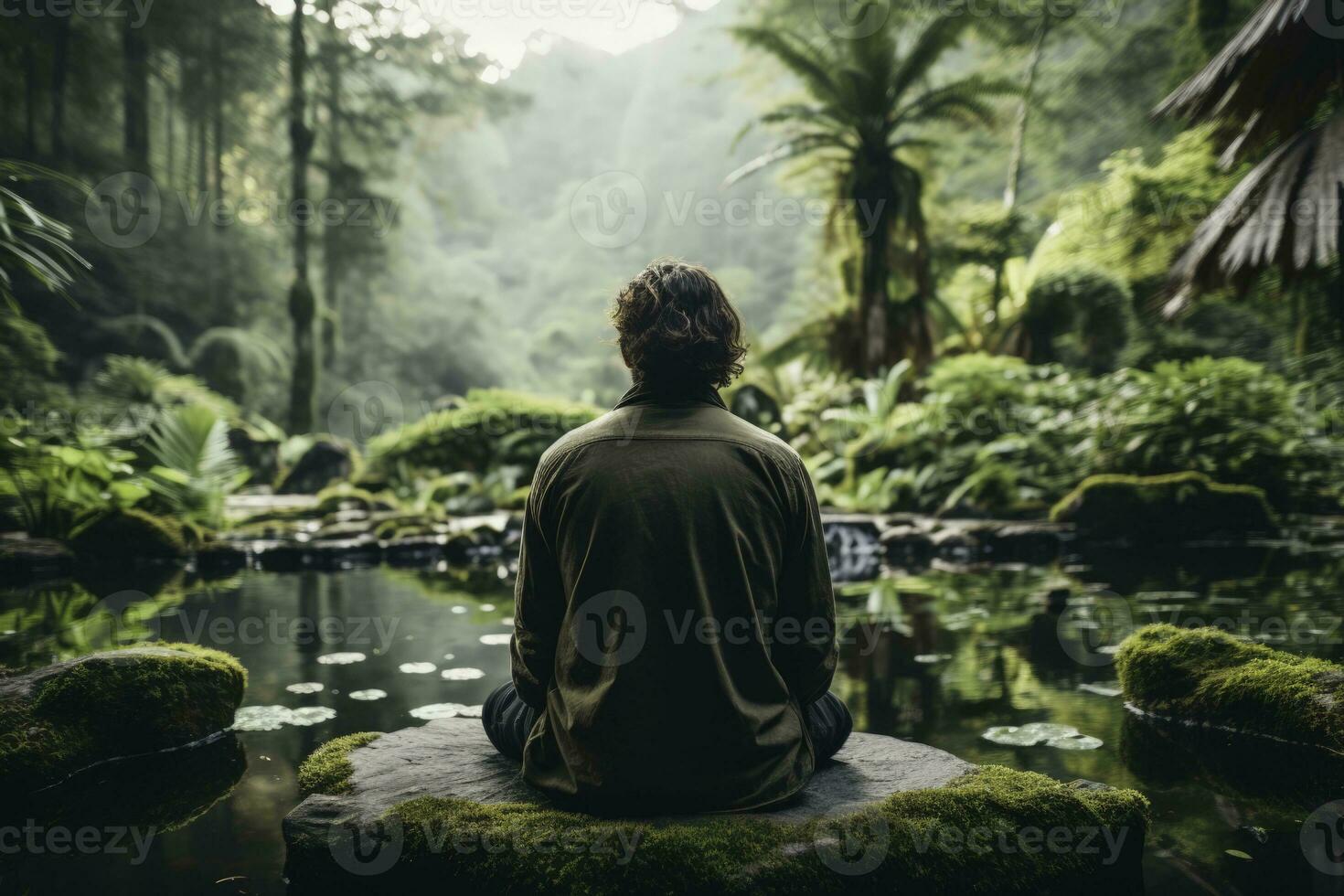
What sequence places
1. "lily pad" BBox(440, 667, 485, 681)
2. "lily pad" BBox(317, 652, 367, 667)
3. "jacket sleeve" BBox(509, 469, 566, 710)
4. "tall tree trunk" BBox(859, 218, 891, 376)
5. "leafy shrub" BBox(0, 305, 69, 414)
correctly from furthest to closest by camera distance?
"tall tree trunk" BBox(859, 218, 891, 376) < "leafy shrub" BBox(0, 305, 69, 414) < "lily pad" BBox(317, 652, 367, 667) < "lily pad" BBox(440, 667, 485, 681) < "jacket sleeve" BBox(509, 469, 566, 710)

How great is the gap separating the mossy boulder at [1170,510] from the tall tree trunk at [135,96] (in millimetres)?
19171

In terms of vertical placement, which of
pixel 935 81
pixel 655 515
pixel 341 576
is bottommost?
pixel 341 576

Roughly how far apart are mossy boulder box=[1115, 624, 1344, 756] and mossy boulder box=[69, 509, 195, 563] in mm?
7815

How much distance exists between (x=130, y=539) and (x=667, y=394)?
7.65 meters

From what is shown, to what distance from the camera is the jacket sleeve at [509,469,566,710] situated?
2.07 metres

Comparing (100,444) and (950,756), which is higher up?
(100,444)

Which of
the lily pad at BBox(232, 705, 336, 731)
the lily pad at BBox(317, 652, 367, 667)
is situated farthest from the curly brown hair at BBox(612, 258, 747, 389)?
the lily pad at BBox(317, 652, 367, 667)

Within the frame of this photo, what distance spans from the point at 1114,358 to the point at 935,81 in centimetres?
1256

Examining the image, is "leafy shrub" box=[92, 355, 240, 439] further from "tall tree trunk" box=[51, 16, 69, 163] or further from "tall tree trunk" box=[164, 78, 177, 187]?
"tall tree trunk" box=[164, 78, 177, 187]

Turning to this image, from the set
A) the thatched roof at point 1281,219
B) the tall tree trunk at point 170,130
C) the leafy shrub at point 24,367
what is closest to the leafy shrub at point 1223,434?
the thatched roof at point 1281,219

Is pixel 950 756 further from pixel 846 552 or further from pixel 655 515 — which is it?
pixel 846 552

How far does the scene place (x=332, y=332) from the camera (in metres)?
21.3

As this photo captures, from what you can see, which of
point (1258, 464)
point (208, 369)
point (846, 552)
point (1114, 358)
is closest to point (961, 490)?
point (846, 552)

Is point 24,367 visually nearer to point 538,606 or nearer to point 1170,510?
point 538,606
